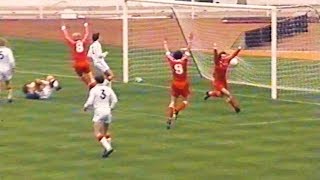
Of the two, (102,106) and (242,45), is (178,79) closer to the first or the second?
(102,106)

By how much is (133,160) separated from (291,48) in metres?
16.8

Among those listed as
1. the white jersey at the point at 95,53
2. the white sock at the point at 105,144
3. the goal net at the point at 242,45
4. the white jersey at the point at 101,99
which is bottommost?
the goal net at the point at 242,45

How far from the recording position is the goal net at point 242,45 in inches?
1239

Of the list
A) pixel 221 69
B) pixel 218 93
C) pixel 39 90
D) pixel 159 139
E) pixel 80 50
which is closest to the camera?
pixel 159 139

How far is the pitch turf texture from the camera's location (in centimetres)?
1908

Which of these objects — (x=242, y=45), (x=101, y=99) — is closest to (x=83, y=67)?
(x=101, y=99)

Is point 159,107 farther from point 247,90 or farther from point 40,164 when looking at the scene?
point 40,164

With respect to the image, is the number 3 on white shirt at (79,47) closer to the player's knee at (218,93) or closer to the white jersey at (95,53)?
the white jersey at (95,53)

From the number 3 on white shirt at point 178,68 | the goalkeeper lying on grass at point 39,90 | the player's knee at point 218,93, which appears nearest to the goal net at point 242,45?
the player's knee at point 218,93

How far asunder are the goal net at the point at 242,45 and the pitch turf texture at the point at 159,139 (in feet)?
4.85

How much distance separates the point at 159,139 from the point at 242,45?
16.3 metres

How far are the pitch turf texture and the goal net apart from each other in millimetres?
1477

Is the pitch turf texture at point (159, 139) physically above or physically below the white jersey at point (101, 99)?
below

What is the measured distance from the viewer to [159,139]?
875 inches
